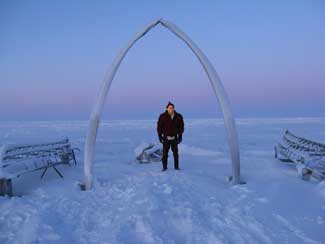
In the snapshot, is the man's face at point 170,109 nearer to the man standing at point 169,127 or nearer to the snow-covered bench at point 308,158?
the man standing at point 169,127

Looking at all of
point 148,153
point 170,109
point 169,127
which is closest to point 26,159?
point 169,127

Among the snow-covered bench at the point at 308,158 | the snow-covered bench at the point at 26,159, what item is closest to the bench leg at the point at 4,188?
the snow-covered bench at the point at 26,159

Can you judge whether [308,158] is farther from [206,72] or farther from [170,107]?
[170,107]

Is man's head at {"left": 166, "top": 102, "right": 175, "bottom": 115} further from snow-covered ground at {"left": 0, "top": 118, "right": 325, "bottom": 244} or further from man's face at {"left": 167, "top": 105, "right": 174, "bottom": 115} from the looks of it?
snow-covered ground at {"left": 0, "top": 118, "right": 325, "bottom": 244}

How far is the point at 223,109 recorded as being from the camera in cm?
707

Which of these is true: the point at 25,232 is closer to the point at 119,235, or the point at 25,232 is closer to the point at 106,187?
the point at 119,235

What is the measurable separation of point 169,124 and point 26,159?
3.70 metres

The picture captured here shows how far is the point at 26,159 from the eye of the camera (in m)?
7.53

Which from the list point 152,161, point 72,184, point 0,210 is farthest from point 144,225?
point 152,161

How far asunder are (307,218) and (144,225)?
245cm

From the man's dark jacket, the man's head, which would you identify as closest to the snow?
the man's head

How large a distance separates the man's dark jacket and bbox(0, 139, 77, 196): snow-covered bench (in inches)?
119

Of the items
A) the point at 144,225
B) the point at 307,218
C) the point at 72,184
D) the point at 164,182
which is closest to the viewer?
the point at 144,225

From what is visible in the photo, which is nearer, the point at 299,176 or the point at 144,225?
the point at 144,225
